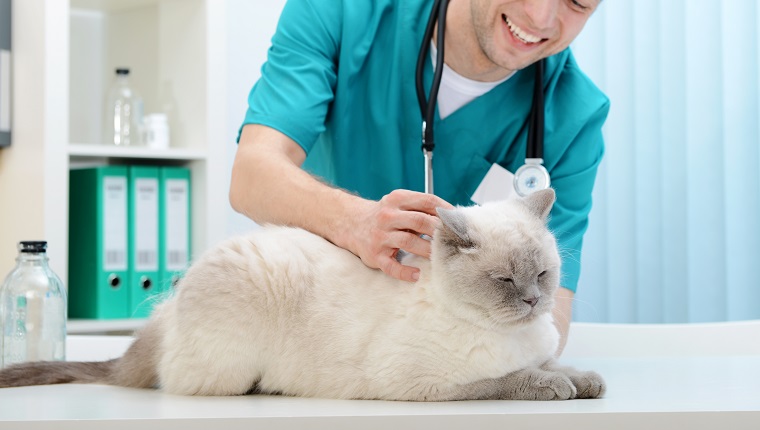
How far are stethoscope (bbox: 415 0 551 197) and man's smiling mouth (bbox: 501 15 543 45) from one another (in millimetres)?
116

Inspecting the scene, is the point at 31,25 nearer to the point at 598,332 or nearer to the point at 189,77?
the point at 189,77

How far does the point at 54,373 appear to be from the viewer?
115 cm

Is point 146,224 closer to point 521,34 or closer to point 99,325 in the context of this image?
point 99,325

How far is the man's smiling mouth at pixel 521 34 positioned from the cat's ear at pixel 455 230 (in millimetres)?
684

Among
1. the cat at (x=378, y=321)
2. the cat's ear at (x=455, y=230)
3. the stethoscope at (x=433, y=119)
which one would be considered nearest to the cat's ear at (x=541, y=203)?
the cat at (x=378, y=321)

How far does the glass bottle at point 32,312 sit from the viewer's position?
138cm

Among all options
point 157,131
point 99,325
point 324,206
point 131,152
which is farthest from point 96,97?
point 324,206

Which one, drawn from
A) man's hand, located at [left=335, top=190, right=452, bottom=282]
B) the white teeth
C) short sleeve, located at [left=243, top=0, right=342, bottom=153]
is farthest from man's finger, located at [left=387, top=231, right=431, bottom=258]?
the white teeth

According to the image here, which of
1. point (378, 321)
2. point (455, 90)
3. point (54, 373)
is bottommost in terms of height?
point (54, 373)

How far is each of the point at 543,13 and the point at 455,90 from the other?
0.29 meters

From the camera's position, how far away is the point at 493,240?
939 millimetres

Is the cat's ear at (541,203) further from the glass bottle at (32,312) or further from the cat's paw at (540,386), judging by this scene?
the glass bottle at (32,312)

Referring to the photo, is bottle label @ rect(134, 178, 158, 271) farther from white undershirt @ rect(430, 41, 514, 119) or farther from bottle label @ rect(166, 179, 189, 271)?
white undershirt @ rect(430, 41, 514, 119)

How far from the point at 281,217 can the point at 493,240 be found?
457 millimetres
